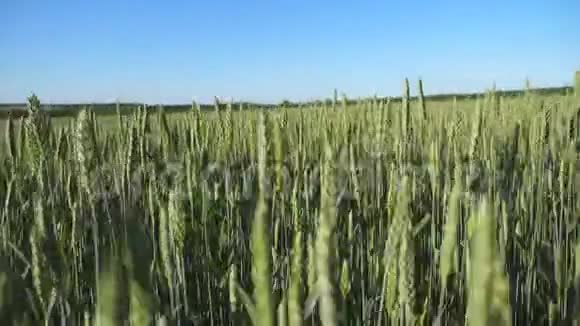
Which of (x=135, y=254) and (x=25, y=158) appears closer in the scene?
(x=135, y=254)

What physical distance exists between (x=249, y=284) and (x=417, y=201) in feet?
A: 1.59

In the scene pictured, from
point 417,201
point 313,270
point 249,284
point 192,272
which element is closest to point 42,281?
point 313,270

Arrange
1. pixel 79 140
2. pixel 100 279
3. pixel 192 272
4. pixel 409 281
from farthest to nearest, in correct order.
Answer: pixel 192 272
pixel 79 140
pixel 409 281
pixel 100 279

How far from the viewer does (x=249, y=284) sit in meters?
0.97

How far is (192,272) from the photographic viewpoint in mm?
863

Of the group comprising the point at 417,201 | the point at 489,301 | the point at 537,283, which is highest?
the point at 489,301

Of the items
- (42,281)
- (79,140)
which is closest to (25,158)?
A: (79,140)

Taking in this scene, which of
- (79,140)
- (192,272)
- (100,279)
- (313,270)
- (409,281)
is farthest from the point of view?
(192,272)

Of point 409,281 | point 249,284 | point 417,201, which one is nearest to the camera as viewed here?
point 409,281

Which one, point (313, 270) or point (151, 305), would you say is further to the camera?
point (313, 270)

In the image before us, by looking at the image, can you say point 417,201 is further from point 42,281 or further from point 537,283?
point 42,281

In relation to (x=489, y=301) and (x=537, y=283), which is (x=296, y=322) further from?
(x=537, y=283)

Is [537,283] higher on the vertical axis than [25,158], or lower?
lower

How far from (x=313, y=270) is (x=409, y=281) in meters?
0.14
